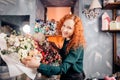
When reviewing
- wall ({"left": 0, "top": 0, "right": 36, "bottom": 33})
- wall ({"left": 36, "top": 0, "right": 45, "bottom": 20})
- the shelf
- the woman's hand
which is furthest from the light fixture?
the woman's hand

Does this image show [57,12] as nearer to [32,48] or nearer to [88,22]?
[88,22]

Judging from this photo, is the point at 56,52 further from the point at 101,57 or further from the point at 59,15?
the point at 101,57

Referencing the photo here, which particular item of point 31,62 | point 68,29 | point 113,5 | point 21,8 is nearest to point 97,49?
point 113,5

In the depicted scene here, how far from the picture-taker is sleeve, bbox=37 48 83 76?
129cm

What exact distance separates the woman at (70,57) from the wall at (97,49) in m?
1.40

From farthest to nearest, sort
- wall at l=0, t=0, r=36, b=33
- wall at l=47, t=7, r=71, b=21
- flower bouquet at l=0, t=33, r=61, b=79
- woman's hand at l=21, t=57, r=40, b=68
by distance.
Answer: wall at l=0, t=0, r=36, b=33 → wall at l=47, t=7, r=71, b=21 → flower bouquet at l=0, t=33, r=61, b=79 → woman's hand at l=21, t=57, r=40, b=68

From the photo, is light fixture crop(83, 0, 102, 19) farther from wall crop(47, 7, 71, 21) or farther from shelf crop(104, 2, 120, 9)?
wall crop(47, 7, 71, 21)

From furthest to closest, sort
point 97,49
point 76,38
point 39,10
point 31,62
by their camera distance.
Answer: point 97,49, point 39,10, point 76,38, point 31,62

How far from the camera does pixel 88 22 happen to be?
2912 millimetres

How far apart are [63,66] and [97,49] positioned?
168 cm

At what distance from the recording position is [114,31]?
2.87 metres

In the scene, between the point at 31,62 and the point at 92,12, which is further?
the point at 92,12

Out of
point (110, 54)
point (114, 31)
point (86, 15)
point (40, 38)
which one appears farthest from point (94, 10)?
point (40, 38)

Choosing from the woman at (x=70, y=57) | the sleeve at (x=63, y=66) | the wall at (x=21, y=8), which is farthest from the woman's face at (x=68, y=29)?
the wall at (x=21, y=8)
